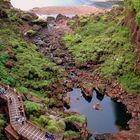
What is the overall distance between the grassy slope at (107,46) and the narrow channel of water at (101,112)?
16.0ft

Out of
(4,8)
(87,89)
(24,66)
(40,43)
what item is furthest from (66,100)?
(4,8)

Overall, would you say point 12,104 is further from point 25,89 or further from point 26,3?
point 26,3

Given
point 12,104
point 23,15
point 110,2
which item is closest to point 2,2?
point 23,15

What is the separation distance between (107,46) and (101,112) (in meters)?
18.8

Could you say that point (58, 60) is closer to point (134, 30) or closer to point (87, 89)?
point (87, 89)

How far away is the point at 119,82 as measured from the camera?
2520 inches

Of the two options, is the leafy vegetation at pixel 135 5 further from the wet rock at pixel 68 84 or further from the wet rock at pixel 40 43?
the wet rock at pixel 40 43

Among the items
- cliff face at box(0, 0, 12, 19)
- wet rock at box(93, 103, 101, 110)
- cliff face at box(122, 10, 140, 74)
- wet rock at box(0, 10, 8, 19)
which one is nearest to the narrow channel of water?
wet rock at box(93, 103, 101, 110)

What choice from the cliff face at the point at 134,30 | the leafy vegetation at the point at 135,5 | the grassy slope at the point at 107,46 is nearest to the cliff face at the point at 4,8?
the grassy slope at the point at 107,46

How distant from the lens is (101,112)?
56.8 metres

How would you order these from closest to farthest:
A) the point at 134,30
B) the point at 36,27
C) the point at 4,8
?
the point at 134,30 < the point at 36,27 < the point at 4,8

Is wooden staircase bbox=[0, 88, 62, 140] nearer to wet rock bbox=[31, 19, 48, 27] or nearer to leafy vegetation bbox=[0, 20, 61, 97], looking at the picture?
leafy vegetation bbox=[0, 20, 61, 97]

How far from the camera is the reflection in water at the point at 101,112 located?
5319cm

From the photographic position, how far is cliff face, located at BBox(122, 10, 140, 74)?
64.0m
